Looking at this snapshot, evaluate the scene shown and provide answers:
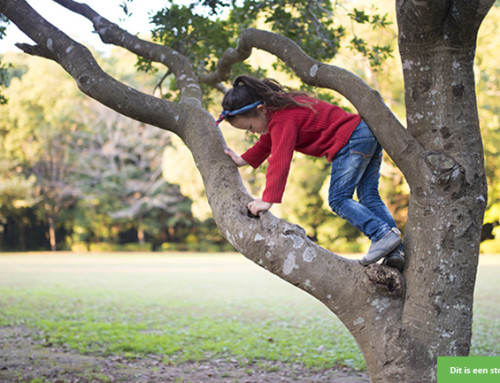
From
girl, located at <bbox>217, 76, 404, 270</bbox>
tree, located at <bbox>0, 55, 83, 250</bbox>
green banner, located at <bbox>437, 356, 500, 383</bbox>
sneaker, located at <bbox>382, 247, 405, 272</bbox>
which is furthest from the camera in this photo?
tree, located at <bbox>0, 55, 83, 250</bbox>

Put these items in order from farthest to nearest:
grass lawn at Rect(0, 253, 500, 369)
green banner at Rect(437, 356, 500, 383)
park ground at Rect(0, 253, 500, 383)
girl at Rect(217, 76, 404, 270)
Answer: grass lawn at Rect(0, 253, 500, 369) < park ground at Rect(0, 253, 500, 383) < girl at Rect(217, 76, 404, 270) < green banner at Rect(437, 356, 500, 383)

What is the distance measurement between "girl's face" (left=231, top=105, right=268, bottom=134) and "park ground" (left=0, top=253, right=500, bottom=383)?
9.83 feet

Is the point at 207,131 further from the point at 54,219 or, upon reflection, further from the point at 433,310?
the point at 54,219

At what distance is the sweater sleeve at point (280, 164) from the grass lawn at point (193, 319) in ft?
11.6

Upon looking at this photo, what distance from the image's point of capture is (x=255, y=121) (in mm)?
3123

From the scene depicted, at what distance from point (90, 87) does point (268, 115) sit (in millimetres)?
1337

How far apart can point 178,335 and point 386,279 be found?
522 centimetres

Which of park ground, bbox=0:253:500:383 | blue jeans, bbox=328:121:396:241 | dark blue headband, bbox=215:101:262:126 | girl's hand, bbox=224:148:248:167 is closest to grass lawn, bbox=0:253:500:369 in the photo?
park ground, bbox=0:253:500:383

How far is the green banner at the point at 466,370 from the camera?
7.98 ft

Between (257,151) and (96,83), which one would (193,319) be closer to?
(257,151)

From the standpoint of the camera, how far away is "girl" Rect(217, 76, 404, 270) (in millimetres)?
2787

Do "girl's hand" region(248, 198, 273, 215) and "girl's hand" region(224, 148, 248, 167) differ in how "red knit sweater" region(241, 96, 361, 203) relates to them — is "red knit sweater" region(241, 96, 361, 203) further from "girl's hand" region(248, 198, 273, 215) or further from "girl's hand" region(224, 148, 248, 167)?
"girl's hand" region(224, 148, 248, 167)

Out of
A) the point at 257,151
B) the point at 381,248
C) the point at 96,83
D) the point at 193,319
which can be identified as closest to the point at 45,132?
the point at 193,319

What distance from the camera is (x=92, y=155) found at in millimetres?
32781
